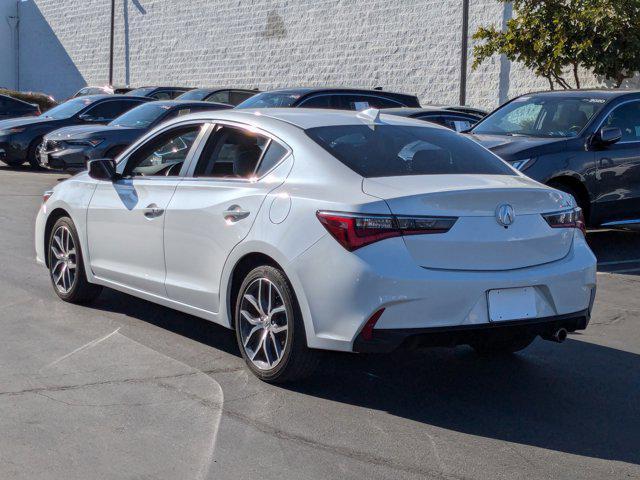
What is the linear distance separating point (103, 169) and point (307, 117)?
173cm

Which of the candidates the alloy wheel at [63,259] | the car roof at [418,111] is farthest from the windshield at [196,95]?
the alloy wheel at [63,259]

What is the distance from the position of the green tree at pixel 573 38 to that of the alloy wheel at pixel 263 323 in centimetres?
1636

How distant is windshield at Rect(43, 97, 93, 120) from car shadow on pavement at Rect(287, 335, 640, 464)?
1454 centimetres

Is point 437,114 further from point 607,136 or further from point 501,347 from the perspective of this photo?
point 501,347

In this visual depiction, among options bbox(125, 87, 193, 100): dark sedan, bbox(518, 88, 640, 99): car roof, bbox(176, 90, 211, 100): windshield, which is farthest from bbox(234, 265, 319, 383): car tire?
bbox(125, 87, 193, 100): dark sedan

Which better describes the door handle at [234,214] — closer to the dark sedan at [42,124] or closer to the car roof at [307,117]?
the car roof at [307,117]

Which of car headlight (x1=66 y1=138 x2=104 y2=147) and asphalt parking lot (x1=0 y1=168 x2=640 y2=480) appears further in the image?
car headlight (x1=66 y1=138 x2=104 y2=147)

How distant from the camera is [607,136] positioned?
10.8m

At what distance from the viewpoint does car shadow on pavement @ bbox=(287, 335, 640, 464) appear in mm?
5082

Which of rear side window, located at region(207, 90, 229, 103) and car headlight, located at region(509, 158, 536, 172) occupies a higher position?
rear side window, located at region(207, 90, 229, 103)

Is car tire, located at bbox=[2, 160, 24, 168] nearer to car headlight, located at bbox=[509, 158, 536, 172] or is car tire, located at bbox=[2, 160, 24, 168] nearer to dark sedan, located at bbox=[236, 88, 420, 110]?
dark sedan, located at bbox=[236, 88, 420, 110]

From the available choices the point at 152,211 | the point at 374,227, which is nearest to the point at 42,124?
the point at 152,211

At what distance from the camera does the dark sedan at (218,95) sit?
71.5ft

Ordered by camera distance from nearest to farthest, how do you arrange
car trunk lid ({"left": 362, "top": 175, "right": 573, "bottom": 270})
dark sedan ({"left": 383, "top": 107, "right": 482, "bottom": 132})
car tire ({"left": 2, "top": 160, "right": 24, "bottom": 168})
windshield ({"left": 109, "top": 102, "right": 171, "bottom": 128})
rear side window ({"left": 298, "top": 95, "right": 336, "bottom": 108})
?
car trunk lid ({"left": 362, "top": 175, "right": 573, "bottom": 270}), dark sedan ({"left": 383, "top": 107, "right": 482, "bottom": 132}), rear side window ({"left": 298, "top": 95, "right": 336, "bottom": 108}), windshield ({"left": 109, "top": 102, "right": 171, "bottom": 128}), car tire ({"left": 2, "top": 160, "right": 24, "bottom": 168})
